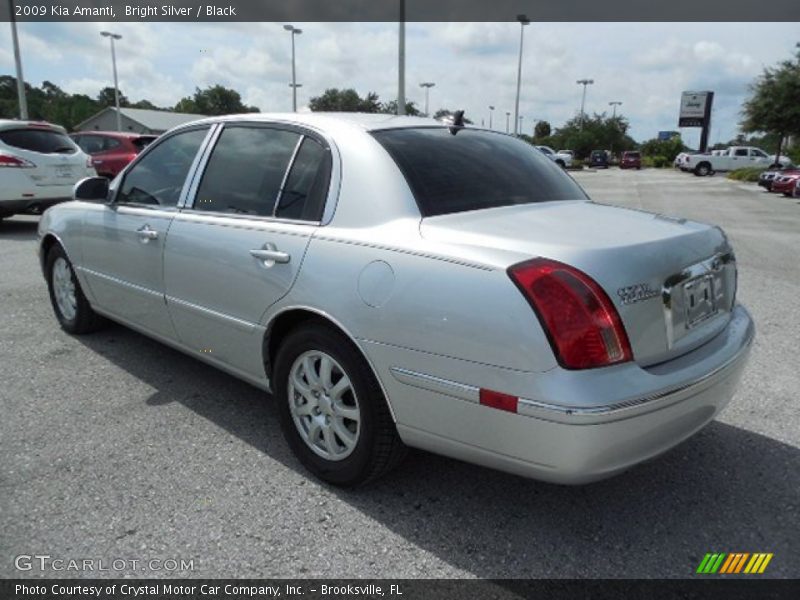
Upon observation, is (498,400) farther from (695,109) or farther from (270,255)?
(695,109)

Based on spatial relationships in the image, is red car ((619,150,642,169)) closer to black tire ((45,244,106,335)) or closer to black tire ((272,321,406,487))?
black tire ((45,244,106,335))

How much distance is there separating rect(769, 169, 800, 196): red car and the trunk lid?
22.6m

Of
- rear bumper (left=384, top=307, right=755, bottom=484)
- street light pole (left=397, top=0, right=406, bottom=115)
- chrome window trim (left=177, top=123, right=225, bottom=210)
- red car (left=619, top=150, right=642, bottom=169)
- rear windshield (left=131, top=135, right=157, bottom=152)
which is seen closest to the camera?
rear bumper (left=384, top=307, right=755, bottom=484)

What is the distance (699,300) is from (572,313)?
0.77 metres

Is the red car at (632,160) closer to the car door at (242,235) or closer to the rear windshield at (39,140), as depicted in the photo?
the rear windshield at (39,140)

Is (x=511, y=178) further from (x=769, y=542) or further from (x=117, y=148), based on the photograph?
(x=117, y=148)

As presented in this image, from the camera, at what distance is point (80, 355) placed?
173 inches

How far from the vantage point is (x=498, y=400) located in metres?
2.12

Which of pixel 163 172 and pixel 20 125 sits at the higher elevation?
pixel 20 125

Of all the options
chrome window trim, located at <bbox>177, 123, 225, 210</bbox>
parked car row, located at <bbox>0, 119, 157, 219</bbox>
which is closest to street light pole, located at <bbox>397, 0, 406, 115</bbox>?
parked car row, located at <bbox>0, 119, 157, 219</bbox>

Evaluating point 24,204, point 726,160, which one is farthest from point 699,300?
point 726,160

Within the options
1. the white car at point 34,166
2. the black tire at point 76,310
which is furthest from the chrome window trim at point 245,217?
the white car at point 34,166

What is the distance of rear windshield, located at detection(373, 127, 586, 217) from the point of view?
270 cm

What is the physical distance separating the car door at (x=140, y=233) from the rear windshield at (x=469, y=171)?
137 cm
